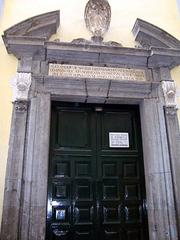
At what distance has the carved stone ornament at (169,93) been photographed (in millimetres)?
4020

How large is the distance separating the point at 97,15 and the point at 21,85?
5.82ft

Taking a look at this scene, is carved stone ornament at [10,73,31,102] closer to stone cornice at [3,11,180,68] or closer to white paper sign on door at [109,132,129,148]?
stone cornice at [3,11,180,68]

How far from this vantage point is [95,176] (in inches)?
151

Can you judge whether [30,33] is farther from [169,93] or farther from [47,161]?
[169,93]

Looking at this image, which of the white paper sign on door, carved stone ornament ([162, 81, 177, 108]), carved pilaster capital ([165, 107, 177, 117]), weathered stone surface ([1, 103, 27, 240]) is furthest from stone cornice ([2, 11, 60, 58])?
carved pilaster capital ([165, 107, 177, 117])

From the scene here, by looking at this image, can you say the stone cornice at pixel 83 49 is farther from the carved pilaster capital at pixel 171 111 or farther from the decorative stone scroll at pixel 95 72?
the carved pilaster capital at pixel 171 111

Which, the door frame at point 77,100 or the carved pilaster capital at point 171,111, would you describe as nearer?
the door frame at point 77,100

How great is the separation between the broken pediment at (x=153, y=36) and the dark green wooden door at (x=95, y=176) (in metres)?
1.17

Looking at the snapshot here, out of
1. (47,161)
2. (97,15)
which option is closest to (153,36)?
(97,15)

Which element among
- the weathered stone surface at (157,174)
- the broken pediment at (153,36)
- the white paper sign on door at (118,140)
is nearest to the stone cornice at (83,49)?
the broken pediment at (153,36)

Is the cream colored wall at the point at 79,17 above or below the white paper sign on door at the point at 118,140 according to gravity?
above

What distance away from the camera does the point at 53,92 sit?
3863mm

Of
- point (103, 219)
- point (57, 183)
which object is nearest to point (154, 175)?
point (103, 219)

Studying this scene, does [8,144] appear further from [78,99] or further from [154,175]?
[154,175]
